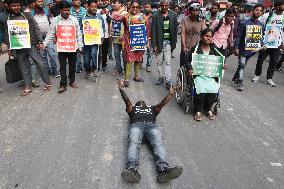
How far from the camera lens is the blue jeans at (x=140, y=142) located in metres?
4.12

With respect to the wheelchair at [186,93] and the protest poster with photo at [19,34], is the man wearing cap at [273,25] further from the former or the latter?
the protest poster with photo at [19,34]

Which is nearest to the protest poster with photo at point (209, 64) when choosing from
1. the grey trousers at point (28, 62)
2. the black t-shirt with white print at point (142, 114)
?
the black t-shirt with white print at point (142, 114)

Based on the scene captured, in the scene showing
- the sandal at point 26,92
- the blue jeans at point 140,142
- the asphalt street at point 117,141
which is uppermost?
the sandal at point 26,92

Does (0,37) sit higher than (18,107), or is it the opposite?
(0,37)

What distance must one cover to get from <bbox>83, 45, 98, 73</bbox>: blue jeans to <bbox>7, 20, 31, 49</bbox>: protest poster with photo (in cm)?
151

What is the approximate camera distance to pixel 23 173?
4121 millimetres

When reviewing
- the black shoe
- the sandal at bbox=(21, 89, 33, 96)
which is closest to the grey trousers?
the sandal at bbox=(21, 89, 33, 96)

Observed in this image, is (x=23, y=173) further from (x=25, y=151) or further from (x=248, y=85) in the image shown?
(x=248, y=85)

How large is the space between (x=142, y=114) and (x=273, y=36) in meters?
4.69

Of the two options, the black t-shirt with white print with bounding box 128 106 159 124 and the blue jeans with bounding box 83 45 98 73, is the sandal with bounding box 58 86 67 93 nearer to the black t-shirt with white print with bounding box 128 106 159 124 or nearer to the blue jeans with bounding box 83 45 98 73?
the blue jeans with bounding box 83 45 98 73

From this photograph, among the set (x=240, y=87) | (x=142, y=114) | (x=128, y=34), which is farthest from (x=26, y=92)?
(x=240, y=87)

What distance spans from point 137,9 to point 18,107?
3452mm

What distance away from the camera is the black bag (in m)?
7.00

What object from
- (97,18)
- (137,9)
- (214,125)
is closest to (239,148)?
(214,125)
